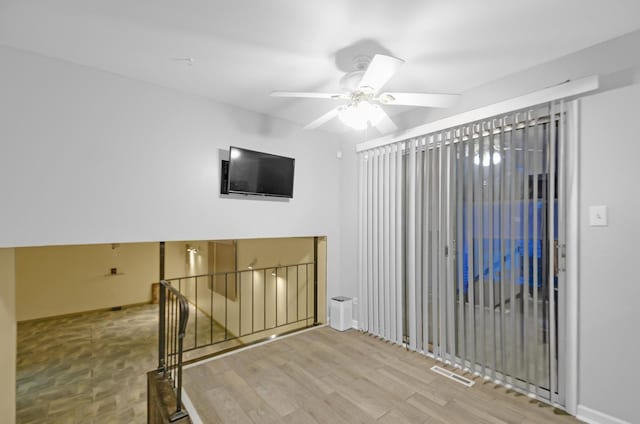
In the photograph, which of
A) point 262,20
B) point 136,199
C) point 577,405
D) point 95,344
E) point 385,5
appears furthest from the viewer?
point 95,344

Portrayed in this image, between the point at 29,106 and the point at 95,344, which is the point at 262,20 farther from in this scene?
the point at 95,344

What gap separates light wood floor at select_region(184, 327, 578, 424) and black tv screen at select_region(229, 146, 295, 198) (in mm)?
1716

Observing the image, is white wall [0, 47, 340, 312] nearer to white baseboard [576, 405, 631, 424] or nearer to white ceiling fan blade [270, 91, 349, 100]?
white ceiling fan blade [270, 91, 349, 100]

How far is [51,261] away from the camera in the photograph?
5.72m

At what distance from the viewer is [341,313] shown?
3654 mm

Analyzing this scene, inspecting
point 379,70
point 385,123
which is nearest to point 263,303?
point 385,123

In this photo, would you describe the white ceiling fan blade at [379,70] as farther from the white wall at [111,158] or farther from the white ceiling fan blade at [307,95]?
the white wall at [111,158]

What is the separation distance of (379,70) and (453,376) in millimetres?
2545

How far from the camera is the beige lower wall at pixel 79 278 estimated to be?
5516 mm

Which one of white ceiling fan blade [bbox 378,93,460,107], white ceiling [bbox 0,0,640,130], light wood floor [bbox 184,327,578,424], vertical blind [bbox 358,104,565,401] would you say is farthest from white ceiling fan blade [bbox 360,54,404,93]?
light wood floor [bbox 184,327,578,424]

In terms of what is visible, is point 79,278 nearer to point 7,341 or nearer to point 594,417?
point 7,341

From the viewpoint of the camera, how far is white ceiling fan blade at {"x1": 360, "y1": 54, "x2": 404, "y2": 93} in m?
1.61

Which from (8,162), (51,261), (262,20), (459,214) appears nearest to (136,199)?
(8,162)

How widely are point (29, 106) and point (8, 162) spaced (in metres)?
0.43
